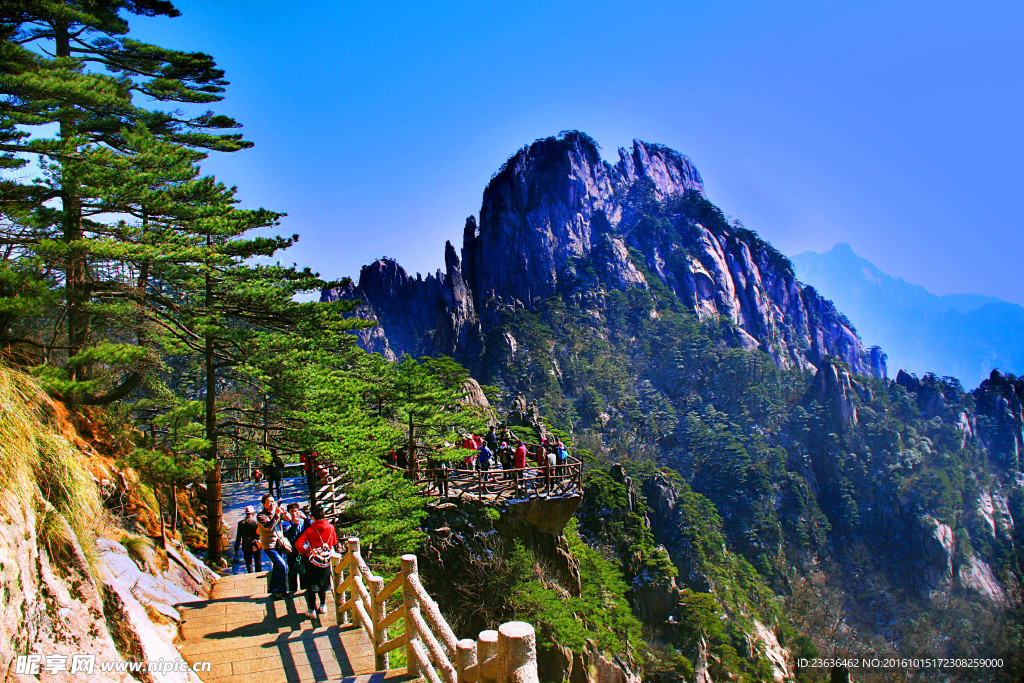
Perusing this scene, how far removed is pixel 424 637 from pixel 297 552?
3.40 metres

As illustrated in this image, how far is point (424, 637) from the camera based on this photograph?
538 cm

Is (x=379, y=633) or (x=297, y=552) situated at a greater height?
(x=297, y=552)

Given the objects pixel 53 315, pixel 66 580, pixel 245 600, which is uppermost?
pixel 53 315

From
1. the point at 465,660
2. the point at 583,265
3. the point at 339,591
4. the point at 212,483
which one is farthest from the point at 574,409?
the point at 465,660

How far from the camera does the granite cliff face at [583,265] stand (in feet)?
292

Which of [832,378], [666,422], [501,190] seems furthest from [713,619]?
[501,190]

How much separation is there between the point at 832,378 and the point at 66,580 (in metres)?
89.7

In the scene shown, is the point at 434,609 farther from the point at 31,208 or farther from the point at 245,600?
the point at 31,208

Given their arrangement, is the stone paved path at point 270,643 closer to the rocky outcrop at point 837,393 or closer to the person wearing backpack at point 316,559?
the person wearing backpack at point 316,559

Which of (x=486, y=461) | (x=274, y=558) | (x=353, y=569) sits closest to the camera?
(x=353, y=569)

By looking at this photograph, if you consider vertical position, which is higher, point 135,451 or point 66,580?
point 135,451

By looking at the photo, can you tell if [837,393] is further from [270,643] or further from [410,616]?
[410,616]

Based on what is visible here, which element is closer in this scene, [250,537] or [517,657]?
[517,657]

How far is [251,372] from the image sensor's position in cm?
1256
